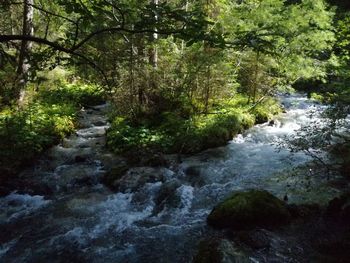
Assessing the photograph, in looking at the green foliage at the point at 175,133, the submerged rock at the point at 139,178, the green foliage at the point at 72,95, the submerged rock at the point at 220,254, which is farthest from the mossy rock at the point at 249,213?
Answer: the green foliage at the point at 72,95

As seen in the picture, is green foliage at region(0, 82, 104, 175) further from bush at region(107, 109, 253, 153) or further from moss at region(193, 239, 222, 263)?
moss at region(193, 239, 222, 263)

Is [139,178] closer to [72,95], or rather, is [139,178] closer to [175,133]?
[175,133]

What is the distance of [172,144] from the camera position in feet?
39.7

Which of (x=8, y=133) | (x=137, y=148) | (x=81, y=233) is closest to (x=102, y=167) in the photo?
(x=137, y=148)

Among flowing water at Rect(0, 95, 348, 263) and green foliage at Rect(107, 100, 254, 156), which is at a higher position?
green foliage at Rect(107, 100, 254, 156)

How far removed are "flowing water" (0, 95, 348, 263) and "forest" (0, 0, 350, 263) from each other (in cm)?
4

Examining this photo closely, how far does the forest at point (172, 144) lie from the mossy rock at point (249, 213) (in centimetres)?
2

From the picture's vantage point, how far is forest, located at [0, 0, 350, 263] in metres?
3.64

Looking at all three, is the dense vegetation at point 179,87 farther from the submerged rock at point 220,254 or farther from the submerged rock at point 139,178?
the submerged rock at point 220,254

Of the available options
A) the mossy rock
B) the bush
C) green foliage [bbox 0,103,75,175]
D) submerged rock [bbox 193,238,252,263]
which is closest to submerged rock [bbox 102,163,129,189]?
the bush

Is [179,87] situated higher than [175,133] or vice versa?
[179,87]

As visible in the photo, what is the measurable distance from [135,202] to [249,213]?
2875 millimetres

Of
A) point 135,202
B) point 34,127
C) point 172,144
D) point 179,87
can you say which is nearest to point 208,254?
point 135,202

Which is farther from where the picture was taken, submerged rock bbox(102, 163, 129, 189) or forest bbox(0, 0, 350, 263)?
submerged rock bbox(102, 163, 129, 189)
